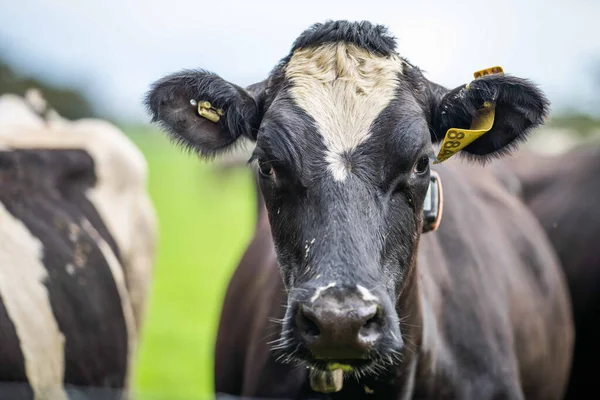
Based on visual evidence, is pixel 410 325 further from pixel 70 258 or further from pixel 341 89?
pixel 70 258

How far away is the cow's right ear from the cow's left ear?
0.80 m

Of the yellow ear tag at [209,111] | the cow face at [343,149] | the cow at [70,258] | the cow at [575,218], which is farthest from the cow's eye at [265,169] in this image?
the cow at [575,218]

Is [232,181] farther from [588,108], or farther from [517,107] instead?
[517,107]

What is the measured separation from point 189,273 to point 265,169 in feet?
40.6

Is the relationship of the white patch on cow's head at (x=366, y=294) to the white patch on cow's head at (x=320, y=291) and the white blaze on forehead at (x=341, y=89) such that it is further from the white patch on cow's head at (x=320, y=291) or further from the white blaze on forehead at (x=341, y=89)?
the white blaze on forehead at (x=341, y=89)

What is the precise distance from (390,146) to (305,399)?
3.94 ft

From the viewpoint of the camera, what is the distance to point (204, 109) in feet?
11.7

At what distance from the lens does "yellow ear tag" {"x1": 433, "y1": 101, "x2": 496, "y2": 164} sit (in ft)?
11.0

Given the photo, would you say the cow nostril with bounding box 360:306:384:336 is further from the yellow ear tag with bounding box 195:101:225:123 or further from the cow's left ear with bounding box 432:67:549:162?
the yellow ear tag with bounding box 195:101:225:123

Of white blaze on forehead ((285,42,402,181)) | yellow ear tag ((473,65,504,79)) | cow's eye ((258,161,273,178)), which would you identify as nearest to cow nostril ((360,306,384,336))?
white blaze on forehead ((285,42,402,181))

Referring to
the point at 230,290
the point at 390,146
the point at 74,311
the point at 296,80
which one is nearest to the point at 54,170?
the point at 74,311

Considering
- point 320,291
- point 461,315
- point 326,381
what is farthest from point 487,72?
point 326,381

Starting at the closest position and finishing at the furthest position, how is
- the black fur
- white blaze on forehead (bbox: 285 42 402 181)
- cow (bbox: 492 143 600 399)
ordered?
white blaze on forehead (bbox: 285 42 402 181) < the black fur < cow (bbox: 492 143 600 399)

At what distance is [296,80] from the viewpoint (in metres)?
3.43
